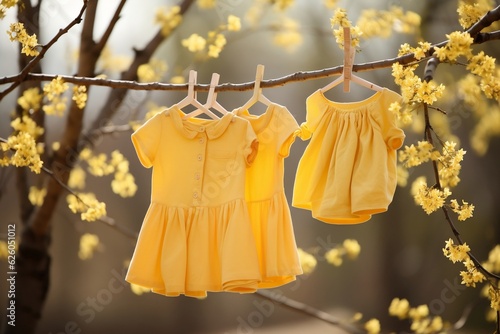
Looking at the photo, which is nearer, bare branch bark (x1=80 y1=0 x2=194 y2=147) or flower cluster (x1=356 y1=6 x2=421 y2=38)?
bare branch bark (x1=80 y1=0 x2=194 y2=147)

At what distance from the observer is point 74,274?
8.91 feet

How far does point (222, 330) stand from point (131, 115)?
1.11 meters

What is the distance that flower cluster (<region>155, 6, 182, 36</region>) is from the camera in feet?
8.32

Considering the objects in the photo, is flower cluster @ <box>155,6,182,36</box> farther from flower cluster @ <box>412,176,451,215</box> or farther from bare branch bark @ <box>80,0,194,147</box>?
flower cluster @ <box>412,176,451,215</box>

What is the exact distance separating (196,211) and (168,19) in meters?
1.18

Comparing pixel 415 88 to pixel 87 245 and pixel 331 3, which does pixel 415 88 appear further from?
pixel 87 245

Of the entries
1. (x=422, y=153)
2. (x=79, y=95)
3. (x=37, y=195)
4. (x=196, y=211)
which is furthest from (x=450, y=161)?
(x=37, y=195)

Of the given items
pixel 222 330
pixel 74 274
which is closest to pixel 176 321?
pixel 222 330

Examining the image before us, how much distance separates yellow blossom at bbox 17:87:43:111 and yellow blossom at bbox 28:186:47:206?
0.36 metres

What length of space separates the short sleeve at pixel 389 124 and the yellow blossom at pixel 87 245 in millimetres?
1619

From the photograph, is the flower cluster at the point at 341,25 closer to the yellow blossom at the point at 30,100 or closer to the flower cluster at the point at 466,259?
the flower cluster at the point at 466,259

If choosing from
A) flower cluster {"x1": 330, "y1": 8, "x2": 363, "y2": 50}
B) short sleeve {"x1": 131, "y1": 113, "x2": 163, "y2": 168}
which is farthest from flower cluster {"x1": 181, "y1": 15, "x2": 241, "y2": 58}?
flower cluster {"x1": 330, "y1": 8, "x2": 363, "y2": 50}

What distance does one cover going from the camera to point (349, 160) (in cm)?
159

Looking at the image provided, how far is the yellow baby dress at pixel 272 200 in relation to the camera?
162 cm
